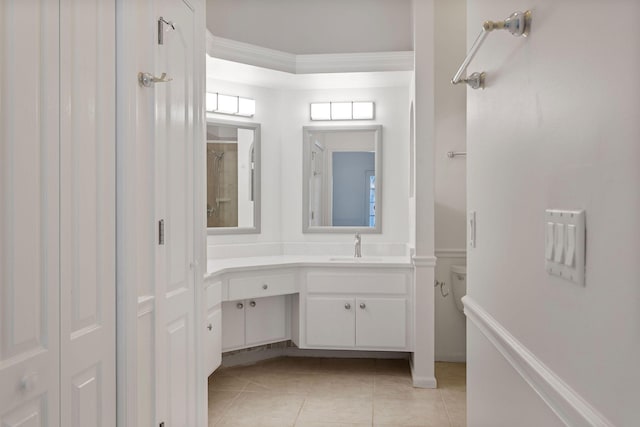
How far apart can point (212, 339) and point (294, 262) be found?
2.73ft

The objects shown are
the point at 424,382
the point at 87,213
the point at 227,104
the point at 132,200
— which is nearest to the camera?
the point at 87,213

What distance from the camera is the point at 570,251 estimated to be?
0.82 m

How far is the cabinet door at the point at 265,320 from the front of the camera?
370cm

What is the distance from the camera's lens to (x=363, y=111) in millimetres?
4184

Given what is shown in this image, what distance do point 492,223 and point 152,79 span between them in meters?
1.21

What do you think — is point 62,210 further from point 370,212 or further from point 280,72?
point 370,212

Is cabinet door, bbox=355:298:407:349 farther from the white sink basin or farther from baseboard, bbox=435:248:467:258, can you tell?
baseboard, bbox=435:248:467:258

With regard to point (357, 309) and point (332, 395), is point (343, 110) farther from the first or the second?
point (332, 395)

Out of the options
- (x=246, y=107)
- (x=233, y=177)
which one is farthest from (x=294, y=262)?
(x=246, y=107)

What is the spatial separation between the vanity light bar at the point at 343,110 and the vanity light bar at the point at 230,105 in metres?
0.51

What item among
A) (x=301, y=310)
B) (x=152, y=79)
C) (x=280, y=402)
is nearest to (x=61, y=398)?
(x=152, y=79)

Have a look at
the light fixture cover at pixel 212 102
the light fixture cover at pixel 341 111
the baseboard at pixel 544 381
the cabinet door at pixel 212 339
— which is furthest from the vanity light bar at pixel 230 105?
the baseboard at pixel 544 381

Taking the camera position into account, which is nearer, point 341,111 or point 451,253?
point 451,253

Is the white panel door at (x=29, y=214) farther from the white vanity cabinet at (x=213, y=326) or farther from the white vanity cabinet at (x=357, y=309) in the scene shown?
the white vanity cabinet at (x=357, y=309)
